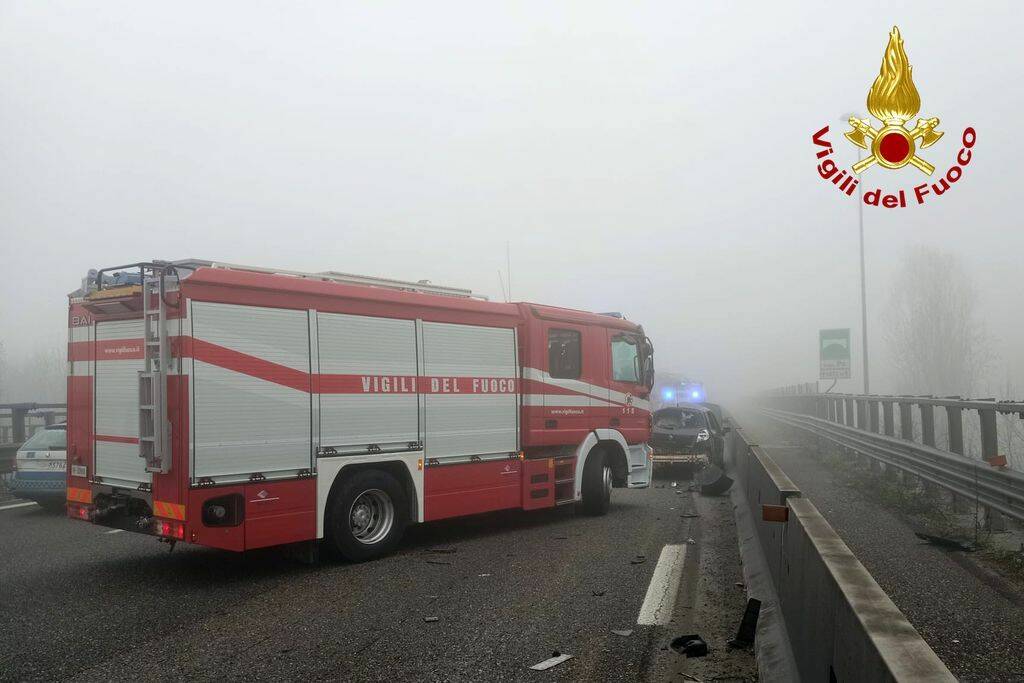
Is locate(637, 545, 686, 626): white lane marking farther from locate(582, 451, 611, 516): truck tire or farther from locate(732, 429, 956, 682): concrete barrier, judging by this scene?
locate(582, 451, 611, 516): truck tire

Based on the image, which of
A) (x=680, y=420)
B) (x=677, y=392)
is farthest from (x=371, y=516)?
(x=677, y=392)

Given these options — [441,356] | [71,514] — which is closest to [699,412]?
[441,356]

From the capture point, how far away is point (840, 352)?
39000 mm

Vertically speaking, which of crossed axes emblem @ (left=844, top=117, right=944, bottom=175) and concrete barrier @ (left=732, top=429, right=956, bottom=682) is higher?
crossed axes emblem @ (left=844, top=117, right=944, bottom=175)

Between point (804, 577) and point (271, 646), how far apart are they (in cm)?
352

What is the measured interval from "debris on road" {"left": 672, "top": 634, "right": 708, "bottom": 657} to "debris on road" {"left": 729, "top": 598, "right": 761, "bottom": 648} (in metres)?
0.22

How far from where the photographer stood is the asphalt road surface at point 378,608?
5.25m

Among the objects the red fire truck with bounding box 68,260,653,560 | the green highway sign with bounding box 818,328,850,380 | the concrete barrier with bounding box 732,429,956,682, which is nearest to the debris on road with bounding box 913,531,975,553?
the concrete barrier with bounding box 732,429,956,682

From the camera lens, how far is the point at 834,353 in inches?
1540

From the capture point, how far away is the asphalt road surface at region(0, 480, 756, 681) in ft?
17.2

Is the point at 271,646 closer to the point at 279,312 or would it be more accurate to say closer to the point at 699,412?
the point at 279,312

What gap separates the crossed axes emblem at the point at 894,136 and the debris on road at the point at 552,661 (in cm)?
682

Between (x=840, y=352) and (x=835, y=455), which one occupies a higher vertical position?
(x=840, y=352)

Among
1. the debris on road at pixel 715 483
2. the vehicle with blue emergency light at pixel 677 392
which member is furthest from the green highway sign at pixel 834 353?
the debris on road at pixel 715 483
